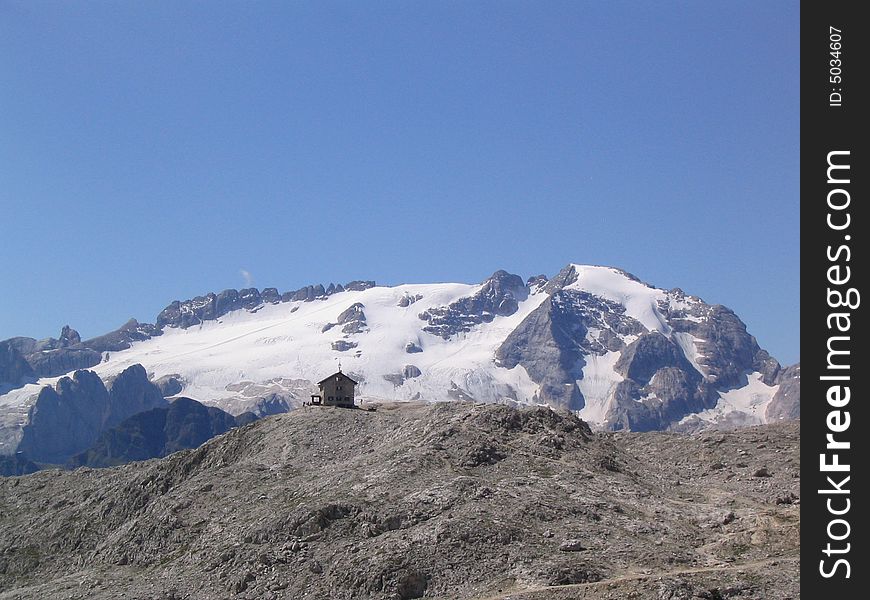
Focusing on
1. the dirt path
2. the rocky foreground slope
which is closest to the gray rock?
the rocky foreground slope

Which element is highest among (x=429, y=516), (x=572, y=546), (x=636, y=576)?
(x=429, y=516)

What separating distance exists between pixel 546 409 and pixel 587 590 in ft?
125

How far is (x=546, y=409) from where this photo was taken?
9050 centimetres

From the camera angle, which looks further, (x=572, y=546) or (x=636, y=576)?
(x=572, y=546)

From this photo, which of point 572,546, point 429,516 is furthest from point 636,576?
point 429,516

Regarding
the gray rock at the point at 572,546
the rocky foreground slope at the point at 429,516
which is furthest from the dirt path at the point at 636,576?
the gray rock at the point at 572,546

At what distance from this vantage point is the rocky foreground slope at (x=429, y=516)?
58.8 meters

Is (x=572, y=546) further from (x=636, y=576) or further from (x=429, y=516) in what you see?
(x=429, y=516)

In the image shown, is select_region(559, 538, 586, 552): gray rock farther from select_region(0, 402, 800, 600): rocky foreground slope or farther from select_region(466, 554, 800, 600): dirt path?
select_region(466, 554, 800, 600): dirt path

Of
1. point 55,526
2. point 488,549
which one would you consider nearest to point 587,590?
point 488,549

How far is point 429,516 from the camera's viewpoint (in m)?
67.7

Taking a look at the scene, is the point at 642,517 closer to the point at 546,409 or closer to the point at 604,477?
the point at 604,477
